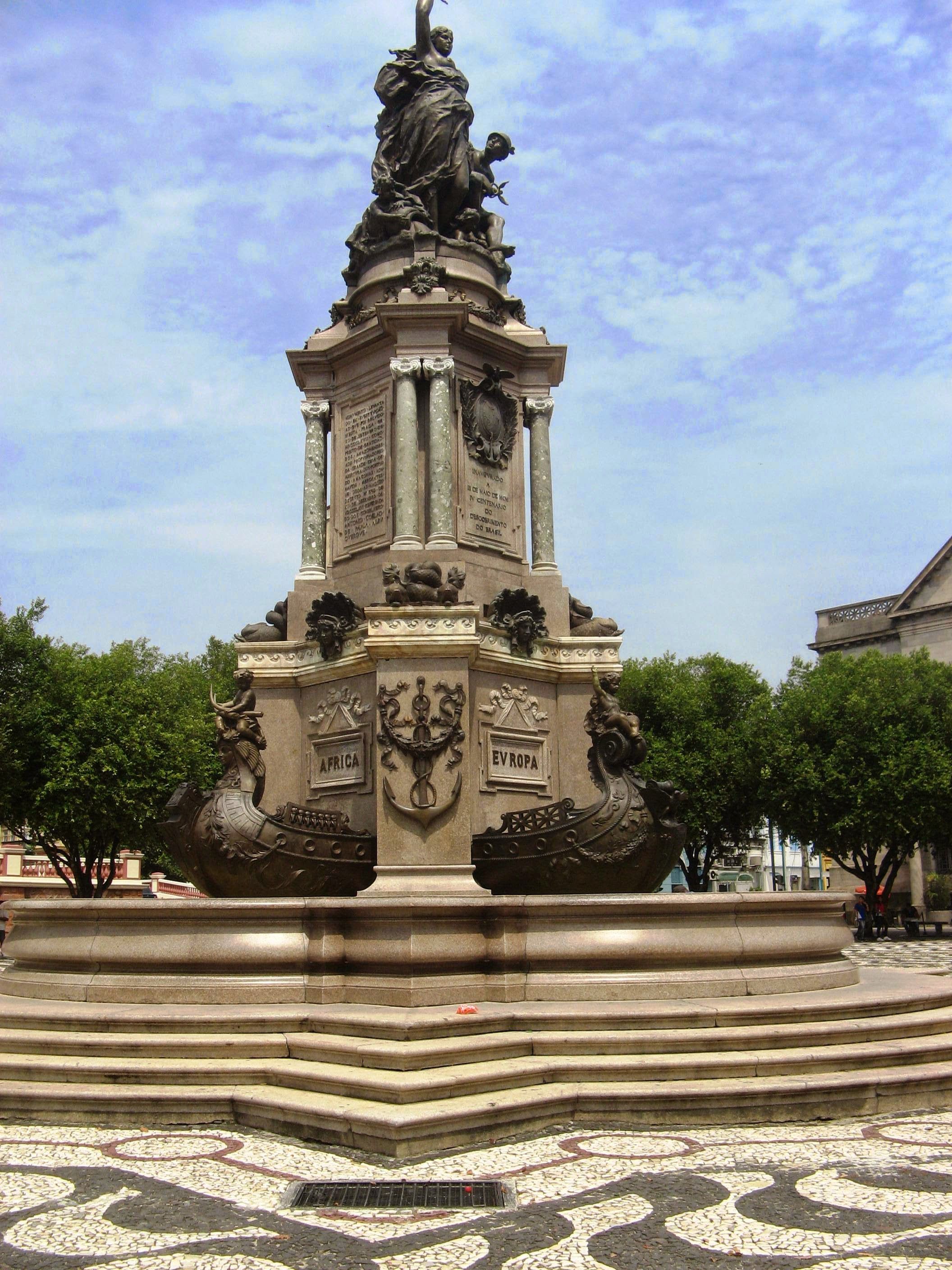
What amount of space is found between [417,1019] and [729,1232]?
3367mm

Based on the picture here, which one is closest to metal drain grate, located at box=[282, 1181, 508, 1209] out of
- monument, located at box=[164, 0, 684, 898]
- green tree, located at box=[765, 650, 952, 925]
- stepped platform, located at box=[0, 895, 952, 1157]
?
stepped platform, located at box=[0, 895, 952, 1157]

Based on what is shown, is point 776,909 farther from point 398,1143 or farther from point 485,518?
point 485,518

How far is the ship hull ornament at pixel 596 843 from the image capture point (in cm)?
1191

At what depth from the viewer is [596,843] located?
39.0ft

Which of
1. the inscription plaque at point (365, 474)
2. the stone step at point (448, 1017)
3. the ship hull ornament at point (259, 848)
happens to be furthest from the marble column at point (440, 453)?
the stone step at point (448, 1017)

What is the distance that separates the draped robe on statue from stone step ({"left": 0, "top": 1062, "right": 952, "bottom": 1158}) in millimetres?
12319

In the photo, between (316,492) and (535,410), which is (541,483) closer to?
(535,410)

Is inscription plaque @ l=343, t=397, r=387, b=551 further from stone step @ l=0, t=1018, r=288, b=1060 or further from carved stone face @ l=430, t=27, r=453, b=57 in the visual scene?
stone step @ l=0, t=1018, r=288, b=1060

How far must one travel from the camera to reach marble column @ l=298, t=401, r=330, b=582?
15.6 m

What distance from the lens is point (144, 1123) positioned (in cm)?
825

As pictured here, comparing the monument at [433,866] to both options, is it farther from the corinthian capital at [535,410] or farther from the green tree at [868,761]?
the green tree at [868,761]

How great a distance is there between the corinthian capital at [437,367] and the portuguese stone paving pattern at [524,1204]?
9.58 metres

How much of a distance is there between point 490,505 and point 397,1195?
10073 millimetres

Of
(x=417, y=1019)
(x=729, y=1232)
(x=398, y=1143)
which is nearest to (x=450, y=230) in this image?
(x=417, y=1019)
